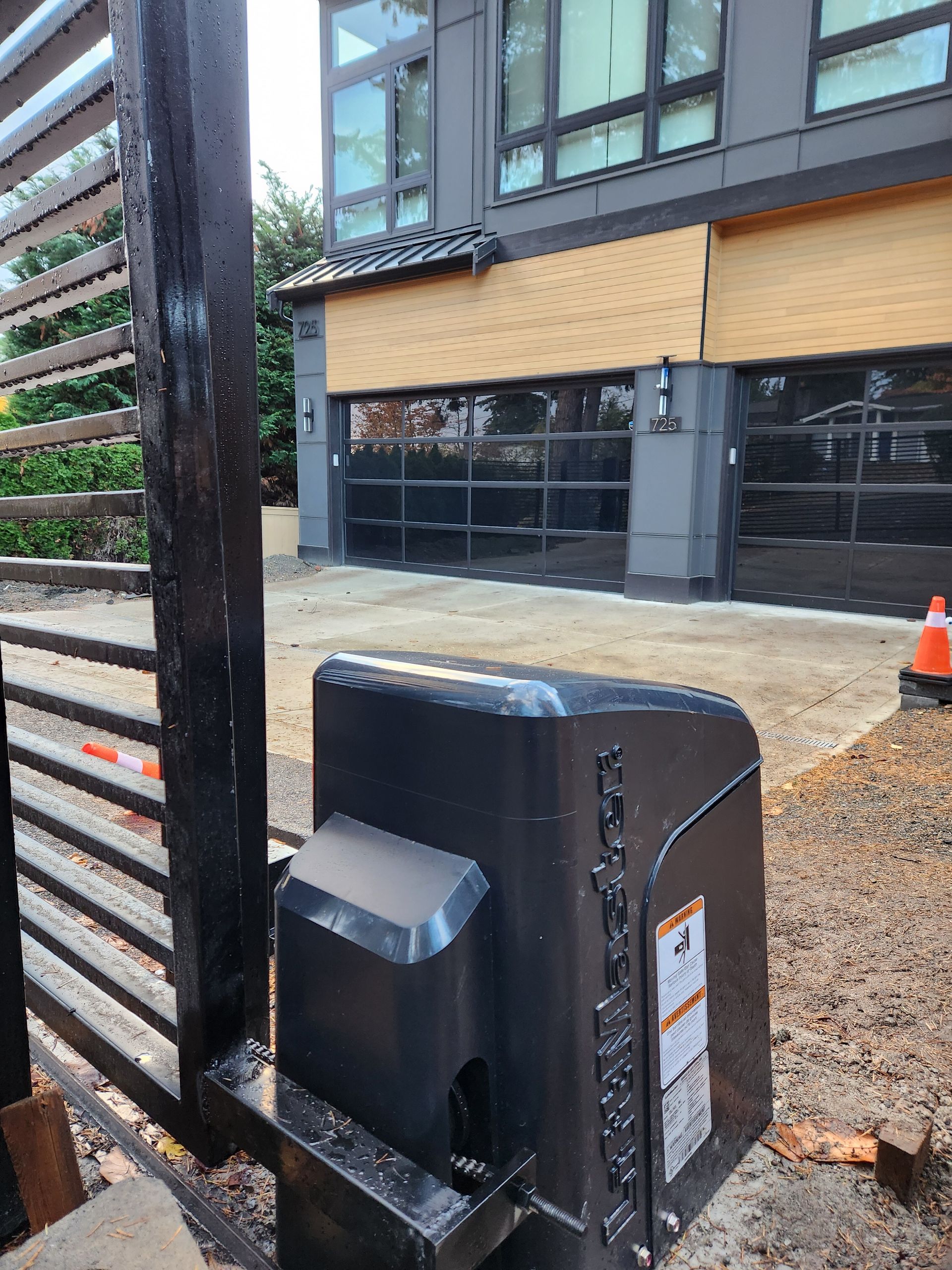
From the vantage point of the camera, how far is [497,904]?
111cm

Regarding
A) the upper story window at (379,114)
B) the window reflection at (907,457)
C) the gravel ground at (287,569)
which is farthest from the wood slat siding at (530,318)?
the gravel ground at (287,569)

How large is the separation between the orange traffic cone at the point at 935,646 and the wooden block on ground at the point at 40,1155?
211 inches

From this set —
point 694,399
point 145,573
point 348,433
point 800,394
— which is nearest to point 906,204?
point 800,394

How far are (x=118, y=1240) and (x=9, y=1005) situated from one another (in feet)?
1.73

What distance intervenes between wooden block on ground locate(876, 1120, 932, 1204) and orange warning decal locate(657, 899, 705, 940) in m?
0.70

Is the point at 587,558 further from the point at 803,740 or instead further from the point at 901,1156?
the point at 901,1156

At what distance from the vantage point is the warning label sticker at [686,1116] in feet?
4.38

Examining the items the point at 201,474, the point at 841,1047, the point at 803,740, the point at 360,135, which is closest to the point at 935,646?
the point at 803,740

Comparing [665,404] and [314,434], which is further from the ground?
[665,404]

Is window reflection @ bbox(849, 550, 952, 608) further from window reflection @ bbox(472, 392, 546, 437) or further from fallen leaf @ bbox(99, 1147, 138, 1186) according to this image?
fallen leaf @ bbox(99, 1147, 138, 1186)

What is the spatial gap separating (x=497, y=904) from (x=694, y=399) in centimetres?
1005

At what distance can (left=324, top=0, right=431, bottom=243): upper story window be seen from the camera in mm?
12680

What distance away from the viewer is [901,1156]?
1593 millimetres

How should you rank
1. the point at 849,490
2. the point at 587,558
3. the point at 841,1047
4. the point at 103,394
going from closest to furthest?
the point at 841,1047, the point at 849,490, the point at 587,558, the point at 103,394
